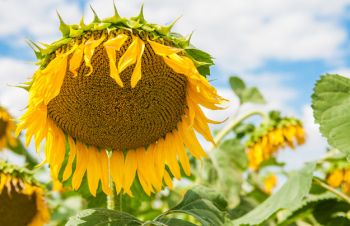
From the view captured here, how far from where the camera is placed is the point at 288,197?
8.45ft

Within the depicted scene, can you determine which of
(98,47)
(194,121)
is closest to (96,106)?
(98,47)

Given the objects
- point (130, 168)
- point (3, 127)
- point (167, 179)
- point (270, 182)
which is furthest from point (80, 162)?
point (3, 127)

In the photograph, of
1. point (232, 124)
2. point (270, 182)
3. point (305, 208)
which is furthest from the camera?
point (270, 182)

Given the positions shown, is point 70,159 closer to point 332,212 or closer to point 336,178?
point 332,212

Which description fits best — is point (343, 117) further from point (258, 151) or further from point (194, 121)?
point (258, 151)

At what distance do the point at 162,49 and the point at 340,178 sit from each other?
8.16 feet

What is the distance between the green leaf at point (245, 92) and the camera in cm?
486

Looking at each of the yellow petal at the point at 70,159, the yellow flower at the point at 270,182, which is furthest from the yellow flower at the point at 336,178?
the yellow petal at the point at 70,159

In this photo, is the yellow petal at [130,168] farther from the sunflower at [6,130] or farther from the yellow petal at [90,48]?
the sunflower at [6,130]

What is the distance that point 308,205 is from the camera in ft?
9.84

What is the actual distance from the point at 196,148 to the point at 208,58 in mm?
375

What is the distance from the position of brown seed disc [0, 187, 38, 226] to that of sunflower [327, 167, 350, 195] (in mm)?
2001

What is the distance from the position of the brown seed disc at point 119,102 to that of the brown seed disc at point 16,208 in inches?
40.9

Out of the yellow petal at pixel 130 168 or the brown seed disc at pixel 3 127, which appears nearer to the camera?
the yellow petal at pixel 130 168
